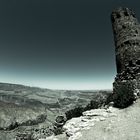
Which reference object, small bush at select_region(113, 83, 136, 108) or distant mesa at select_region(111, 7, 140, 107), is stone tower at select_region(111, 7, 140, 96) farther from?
small bush at select_region(113, 83, 136, 108)

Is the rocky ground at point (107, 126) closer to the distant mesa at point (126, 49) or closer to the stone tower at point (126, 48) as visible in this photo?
the distant mesa at point (126, 49)

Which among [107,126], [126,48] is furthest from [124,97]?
[126,48]

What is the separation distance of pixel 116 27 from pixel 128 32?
7.66 feet

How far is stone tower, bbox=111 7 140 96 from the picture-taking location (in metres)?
26.5

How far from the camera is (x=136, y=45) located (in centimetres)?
2823

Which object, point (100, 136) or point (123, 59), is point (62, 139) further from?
point (123, 59)

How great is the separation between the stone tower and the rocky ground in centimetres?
460

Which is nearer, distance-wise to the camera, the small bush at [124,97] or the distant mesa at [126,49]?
the small bush at [124,97]

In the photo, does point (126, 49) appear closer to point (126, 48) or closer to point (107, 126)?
point (126, 48)

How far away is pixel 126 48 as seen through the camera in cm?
2847

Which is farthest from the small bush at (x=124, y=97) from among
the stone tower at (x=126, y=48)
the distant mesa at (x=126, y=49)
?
the stone tower at (x=126, y=48)

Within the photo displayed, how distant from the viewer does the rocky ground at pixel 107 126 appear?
16.9 meters

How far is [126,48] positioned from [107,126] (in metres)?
13.4

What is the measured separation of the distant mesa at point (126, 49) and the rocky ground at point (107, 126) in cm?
392
